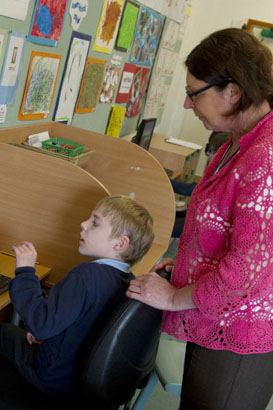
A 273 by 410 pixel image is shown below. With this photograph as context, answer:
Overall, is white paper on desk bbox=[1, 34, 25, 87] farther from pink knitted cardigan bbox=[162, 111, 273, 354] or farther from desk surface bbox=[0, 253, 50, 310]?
pink knitted cardigan bbox=[162, 111, 273, 354]

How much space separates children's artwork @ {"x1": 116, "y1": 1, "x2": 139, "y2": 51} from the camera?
124 inches

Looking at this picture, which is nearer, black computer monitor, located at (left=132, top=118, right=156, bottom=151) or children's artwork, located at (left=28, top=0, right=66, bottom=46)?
children's artwork, located at (left=28, top=0, right=66, bottom=46)

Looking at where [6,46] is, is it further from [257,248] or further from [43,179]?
[257,248]

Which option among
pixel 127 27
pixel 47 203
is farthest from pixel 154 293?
Answer: pixel 127 27

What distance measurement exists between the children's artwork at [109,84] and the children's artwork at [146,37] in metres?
0.32

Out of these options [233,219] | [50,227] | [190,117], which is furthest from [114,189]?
[190,117]

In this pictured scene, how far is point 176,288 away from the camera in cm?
123

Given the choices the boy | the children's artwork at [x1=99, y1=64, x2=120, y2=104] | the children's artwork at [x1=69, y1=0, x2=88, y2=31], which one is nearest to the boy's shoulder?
the boy

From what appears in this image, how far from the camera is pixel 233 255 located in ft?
3.56

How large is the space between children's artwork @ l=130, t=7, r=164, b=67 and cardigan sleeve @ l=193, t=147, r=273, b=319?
263 cm

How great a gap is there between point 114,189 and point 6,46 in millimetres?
749

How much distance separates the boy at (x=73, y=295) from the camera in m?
1.30

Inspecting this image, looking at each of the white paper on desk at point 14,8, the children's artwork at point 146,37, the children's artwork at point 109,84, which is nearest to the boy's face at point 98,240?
the white paper on desk at point 14,8

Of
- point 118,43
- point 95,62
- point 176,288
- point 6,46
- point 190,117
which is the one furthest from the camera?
point 190,117
